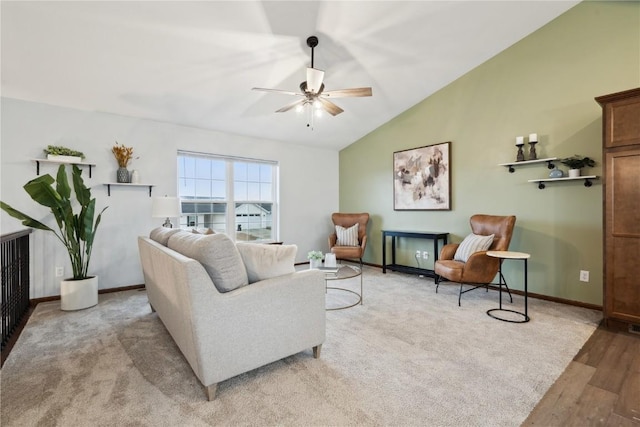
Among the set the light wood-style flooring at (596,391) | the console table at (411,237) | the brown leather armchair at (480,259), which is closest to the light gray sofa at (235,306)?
the light wood-style flooring at (596,391)

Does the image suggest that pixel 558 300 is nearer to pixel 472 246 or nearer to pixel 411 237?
pixel 472 246

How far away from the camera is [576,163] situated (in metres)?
3.21

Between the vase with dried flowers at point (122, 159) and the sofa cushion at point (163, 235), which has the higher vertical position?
the vase with dried flowers at point (122, 159)

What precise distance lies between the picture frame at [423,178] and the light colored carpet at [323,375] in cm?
212

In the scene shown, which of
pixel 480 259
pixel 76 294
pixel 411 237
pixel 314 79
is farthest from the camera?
pixel 411 237

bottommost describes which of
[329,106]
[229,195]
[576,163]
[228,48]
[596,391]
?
[596,391]

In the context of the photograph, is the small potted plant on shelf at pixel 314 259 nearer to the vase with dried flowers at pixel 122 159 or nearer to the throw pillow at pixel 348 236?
the throw pillow at pixel 348 236

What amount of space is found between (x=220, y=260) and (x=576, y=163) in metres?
3.77

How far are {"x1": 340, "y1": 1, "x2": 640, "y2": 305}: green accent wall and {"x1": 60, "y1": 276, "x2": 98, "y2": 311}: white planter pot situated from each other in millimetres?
4546

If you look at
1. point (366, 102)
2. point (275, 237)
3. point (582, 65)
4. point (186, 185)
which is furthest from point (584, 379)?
point (186, 185)

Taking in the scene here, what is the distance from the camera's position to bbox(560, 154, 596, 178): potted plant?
10.5 ft

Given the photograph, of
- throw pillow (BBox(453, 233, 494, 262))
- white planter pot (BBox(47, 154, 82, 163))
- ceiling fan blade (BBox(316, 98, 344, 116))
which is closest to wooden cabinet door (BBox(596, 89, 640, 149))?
throw pillow (BBox(453, 233, 494, 262))

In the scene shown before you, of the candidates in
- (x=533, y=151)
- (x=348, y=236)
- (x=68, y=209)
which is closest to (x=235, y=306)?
(x=68, y=209)

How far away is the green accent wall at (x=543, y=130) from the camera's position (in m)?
3.17
